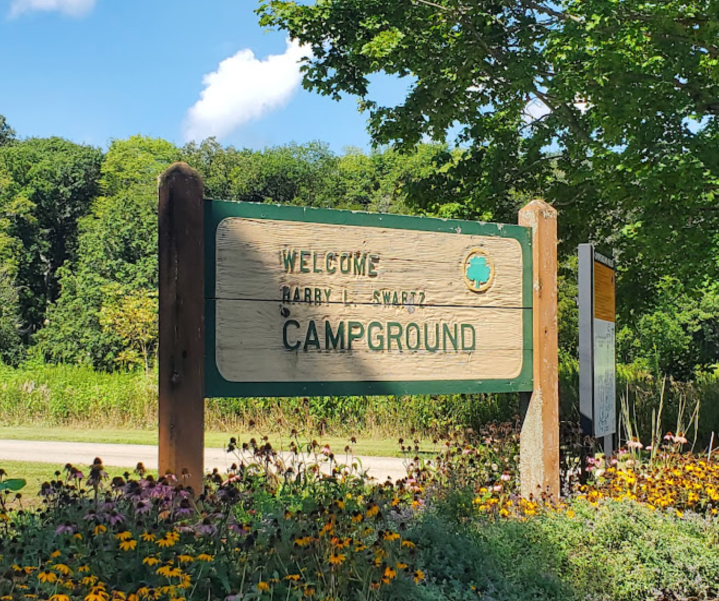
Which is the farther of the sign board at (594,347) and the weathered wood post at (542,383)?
the sign board at (594,347)

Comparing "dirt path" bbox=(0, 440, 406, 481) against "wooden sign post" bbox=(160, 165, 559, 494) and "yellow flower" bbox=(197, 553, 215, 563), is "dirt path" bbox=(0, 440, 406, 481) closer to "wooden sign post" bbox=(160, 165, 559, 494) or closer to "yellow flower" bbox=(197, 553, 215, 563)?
"wooden sign post" bbox=(160, 165, 559, 494)

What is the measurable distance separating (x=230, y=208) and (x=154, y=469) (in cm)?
454

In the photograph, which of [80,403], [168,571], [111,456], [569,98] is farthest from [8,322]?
[168,571]

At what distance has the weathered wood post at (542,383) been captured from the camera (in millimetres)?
5199

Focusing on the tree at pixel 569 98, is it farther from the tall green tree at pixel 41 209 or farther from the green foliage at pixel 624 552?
the tall green tree at pixel 41 209

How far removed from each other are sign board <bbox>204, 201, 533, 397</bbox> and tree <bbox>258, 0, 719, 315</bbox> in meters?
4.07

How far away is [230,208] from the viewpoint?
163 inches

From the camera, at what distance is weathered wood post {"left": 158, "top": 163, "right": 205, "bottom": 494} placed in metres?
3.79

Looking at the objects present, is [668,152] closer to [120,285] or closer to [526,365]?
[526,365]

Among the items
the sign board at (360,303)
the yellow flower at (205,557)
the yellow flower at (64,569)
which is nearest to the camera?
the yellow flower at (64,569)

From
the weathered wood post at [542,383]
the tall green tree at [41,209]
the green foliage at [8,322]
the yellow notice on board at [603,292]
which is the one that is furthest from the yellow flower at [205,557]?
the tall green tree at [41,209]

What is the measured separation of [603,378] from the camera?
20.5 ft

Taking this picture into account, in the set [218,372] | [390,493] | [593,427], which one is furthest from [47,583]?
[593,427]

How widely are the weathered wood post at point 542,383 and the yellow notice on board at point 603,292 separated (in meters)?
0.89
